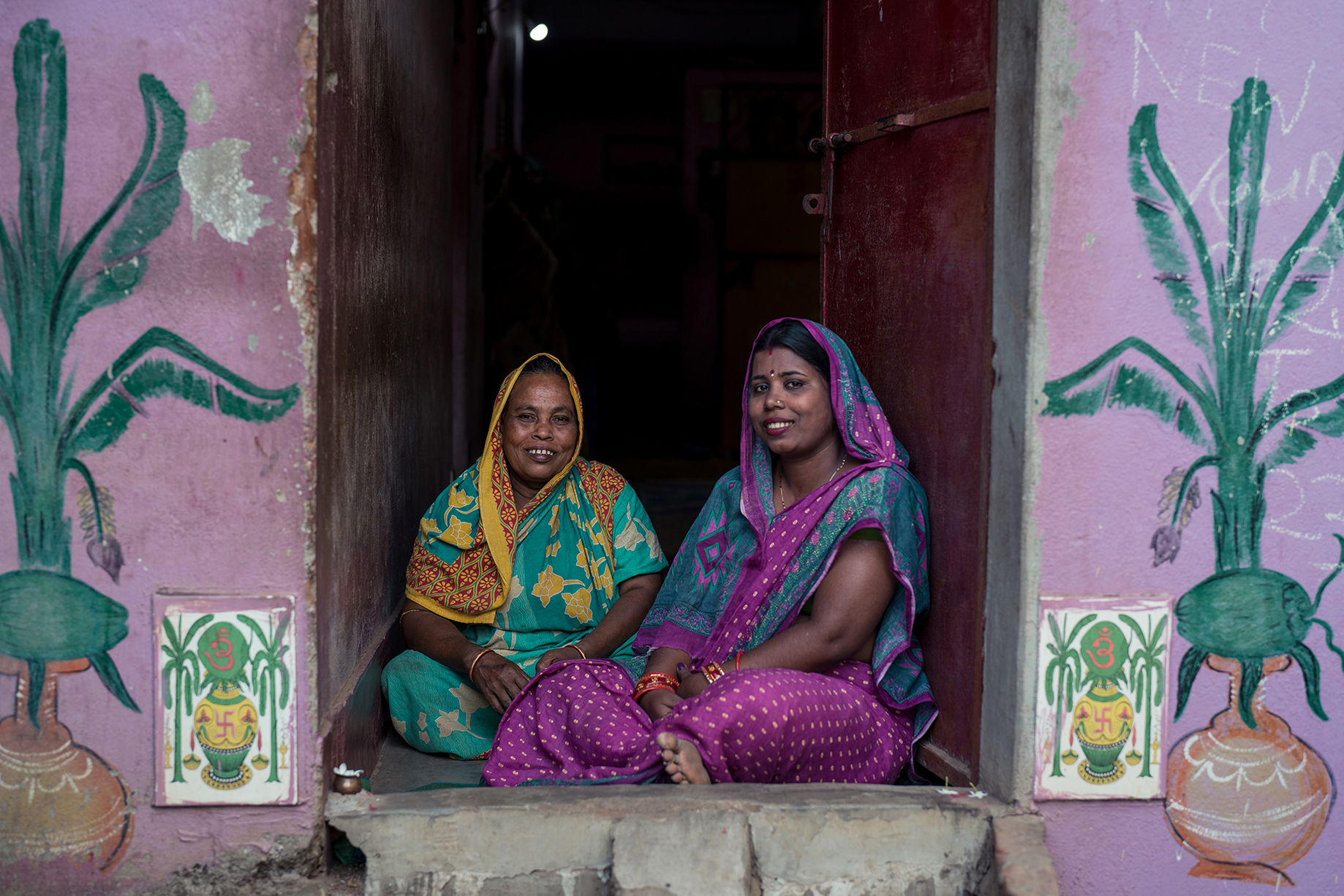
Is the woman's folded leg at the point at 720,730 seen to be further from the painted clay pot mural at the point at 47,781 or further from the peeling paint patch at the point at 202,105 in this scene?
the peeling paint patch at the point at 202,105

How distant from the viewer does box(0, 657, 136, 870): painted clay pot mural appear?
2.34m

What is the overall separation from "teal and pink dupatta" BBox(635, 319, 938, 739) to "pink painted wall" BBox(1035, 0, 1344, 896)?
44 cm

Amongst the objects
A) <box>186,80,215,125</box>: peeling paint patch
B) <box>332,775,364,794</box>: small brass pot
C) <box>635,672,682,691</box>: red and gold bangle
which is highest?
<box>186,80,215,125</box>: peeling paint patch

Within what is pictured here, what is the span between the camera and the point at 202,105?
2.27 m

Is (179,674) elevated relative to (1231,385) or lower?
lower

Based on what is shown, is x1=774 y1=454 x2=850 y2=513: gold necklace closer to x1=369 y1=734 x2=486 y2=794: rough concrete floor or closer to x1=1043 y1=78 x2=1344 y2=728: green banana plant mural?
x1=1043 y1=78 x2=1344 y2=728: green banana plant mural

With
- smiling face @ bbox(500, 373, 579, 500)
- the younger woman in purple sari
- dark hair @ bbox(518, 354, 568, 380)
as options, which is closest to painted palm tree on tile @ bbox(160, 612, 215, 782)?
the younger woman in purple sari

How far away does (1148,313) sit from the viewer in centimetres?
237

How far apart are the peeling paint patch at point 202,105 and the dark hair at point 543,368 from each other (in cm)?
123

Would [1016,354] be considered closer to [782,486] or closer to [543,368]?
[782,486]

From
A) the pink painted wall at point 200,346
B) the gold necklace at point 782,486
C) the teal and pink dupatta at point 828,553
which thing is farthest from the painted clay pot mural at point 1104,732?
the pink painted wall at point 200,346

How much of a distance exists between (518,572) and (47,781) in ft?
4.36

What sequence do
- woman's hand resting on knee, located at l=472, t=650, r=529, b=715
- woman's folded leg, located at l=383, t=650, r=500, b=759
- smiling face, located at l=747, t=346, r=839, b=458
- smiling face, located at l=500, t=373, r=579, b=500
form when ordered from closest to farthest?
1. smiling face, located at l=747, t=346, r=839, b=458
2. woman's hand resting on knee, located at l=472, t=650, r=529, b=715
3. woman's folded leg, located at l=383, t=650, r=500, b=759
4. smiling face, located at l=500, t=373, r=579, b=500

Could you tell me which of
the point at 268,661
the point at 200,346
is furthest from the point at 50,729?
the point at 200,346
